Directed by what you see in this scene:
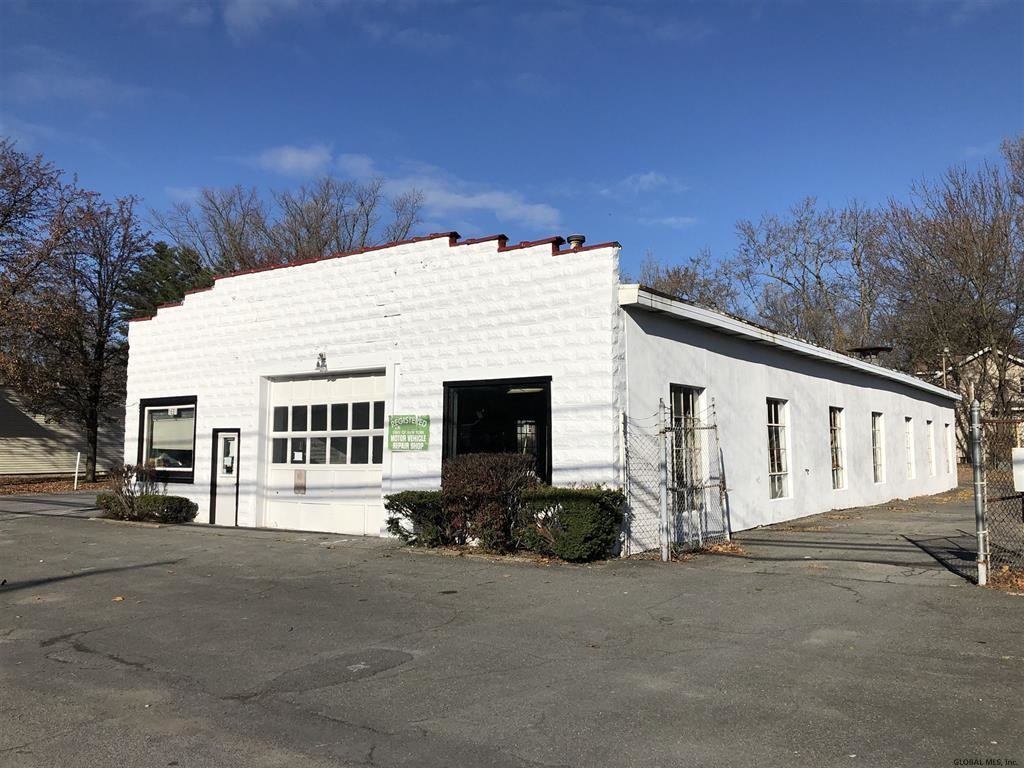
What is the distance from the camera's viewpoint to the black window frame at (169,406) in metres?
16.4

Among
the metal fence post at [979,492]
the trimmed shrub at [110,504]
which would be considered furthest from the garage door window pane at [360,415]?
the metal fence post at [979,492]

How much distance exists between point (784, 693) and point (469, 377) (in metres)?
8.10

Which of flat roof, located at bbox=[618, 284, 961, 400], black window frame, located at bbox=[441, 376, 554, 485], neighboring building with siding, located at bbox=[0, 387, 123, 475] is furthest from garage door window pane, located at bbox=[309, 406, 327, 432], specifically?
neighboring building with siding, located at bbox=[0, 387, 123, 475]

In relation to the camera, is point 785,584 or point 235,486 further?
point 235,486

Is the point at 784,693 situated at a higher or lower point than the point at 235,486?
lower

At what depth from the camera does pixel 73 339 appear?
28234 millimetres

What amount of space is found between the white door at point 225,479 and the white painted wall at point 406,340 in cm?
19

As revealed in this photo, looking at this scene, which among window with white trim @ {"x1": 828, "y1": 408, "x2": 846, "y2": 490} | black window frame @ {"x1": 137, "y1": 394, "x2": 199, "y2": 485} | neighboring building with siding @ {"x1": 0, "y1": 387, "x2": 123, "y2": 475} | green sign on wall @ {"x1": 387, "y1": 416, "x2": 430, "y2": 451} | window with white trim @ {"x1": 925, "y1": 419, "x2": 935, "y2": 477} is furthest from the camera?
neighboring building with siding @ {"x1": 0, "y1": 387, "x2": 123, "y2": 475}

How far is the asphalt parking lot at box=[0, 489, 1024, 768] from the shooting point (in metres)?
4.31

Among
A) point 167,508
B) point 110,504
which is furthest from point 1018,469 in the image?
point 110,504

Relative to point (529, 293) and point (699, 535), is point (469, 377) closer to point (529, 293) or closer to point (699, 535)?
point (529, 293)

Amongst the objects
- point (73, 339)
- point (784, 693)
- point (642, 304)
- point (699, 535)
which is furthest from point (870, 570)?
point (73, 339)

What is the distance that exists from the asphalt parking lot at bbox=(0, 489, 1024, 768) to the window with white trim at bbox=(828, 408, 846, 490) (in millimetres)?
8169

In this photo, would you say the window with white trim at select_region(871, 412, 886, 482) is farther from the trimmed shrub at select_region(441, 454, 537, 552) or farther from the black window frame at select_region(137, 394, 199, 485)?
the black window frame at select_region(137, 394, 199, 485)
